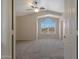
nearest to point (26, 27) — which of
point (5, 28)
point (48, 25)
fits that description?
point (48, 25)

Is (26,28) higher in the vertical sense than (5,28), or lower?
lower

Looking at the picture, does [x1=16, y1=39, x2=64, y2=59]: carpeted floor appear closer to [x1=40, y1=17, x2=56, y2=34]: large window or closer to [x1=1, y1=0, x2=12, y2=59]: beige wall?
[x1=1, y1=0, x2=12, y2=59]: beige wall

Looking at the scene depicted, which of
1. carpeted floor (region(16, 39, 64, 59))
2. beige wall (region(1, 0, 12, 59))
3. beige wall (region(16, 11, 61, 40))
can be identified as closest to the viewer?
beige wall (region(1, 0, 12, 59))

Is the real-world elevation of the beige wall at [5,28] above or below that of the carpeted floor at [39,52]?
above

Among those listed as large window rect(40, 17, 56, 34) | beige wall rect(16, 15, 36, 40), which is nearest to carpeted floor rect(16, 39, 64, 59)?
beige wall rect(16, 15, 36, 40)

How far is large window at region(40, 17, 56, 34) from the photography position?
1221cm

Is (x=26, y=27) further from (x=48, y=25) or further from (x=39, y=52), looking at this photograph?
(x=39, y=52)

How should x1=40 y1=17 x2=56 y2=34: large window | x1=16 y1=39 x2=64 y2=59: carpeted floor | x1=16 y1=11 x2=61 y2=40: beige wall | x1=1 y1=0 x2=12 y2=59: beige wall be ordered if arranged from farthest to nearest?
x1=40 y1=17 x2=56 y2=34: large window, x1=16 y1=11 x2=61 y2=40: beige wall, x1=16 y1=39 x2=64 y2=59: carpeted floor, x1=1 y1=0 x2=12 y2=59: beige wall

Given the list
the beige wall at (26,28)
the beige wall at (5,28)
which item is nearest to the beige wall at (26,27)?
the beige wall at (26,28)

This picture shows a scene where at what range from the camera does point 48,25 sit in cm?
1236

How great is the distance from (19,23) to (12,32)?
373 inches

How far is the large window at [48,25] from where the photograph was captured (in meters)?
12.2

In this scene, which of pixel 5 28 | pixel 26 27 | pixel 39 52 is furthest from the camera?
pixel 26 27

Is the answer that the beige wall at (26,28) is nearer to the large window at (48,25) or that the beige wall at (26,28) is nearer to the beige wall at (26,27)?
the beige wall at (26,27)
